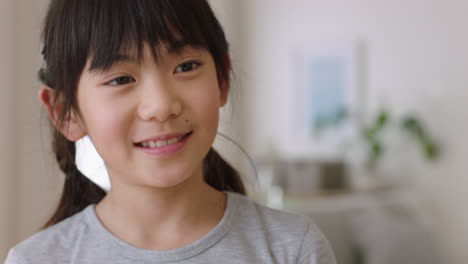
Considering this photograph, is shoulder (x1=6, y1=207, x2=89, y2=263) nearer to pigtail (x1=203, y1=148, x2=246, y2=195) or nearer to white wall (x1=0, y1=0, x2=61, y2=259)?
pigtail (x1=203, y1=148, x2=246, y2=195)

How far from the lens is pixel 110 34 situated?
0.88m

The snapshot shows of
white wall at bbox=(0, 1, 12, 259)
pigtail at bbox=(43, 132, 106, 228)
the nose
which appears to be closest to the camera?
the nose

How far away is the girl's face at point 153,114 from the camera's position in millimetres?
871

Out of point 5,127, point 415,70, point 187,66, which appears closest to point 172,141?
point 187,66

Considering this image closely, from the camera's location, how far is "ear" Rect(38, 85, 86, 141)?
100 centimetres

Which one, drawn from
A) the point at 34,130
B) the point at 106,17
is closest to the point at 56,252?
the point at 106,17

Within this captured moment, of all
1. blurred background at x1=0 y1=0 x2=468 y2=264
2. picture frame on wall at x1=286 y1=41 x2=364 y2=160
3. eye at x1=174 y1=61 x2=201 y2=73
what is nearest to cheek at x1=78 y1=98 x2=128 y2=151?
eye at x1=174 y1=61 x2=201 y2=73

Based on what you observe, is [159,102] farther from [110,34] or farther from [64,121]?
[64,121]

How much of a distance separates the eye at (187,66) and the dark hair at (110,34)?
0.03 metres

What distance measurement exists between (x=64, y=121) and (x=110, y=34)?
205mm

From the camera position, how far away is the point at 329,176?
4.03 metres

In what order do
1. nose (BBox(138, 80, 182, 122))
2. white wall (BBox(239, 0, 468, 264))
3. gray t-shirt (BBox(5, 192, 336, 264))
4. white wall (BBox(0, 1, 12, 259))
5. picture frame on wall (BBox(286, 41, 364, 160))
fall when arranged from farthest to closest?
1. picture frame on wall (BBox(286, 41, 364, 160))
2. white wall (BBox(239, 0, 468, 264))
3. white wall (BBox(0, 1, 12, 259))
4. gray t-shirt (BBox(5, 192, 336, 264))
5. nose (BBox(138, 80, 182, 122))

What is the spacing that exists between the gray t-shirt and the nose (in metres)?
0.24

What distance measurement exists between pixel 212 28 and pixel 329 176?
3.18 metres
